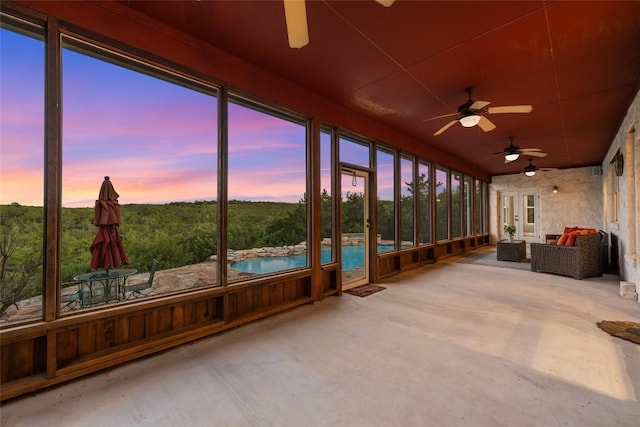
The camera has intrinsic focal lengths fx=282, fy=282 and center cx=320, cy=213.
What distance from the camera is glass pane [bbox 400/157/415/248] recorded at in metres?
5.87

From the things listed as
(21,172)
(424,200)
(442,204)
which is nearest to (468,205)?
(442,204)

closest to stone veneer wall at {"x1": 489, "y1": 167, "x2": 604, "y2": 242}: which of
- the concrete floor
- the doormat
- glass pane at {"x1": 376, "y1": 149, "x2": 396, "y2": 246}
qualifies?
glass pane at {"x1": 376, "y1": 149, "x2": 396, "y2": 246}

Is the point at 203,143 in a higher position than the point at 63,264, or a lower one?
higher

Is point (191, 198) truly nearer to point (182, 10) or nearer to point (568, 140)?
point (182, 10)

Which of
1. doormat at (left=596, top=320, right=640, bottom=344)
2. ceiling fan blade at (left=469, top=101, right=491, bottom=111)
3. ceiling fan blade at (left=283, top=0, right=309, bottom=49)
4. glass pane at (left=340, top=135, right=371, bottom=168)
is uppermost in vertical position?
ceiling fan blade at (left=283, top=0, right=309, bottom=49)

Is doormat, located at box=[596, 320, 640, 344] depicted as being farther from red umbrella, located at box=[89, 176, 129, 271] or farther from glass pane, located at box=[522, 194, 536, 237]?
glass pane, located at box=[522, 194, 536, 237]

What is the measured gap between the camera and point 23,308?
6.84 feet

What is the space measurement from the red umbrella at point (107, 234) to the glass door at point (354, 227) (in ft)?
9.32

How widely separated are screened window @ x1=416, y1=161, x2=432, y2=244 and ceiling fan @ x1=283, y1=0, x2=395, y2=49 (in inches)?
190

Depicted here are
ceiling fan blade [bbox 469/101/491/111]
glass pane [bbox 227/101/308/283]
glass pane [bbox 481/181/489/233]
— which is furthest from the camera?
glass pane [bbox 481/181/489/233]

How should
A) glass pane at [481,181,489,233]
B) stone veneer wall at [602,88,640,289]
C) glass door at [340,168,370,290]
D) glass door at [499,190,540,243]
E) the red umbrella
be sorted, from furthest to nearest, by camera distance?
glass pane at [481,181,489,233], glass door at [499,190,540,243], glass door at [340,168,370,290], stone veneer wall at [602,88,640,289], the red umbrella

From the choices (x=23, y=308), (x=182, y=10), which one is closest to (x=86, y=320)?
(x=23, y=308)

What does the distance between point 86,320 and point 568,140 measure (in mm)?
8666

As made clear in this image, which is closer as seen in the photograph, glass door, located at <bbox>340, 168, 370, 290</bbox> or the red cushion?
glass door, located at <bbox>340, 168, 370, 290</bbox>
